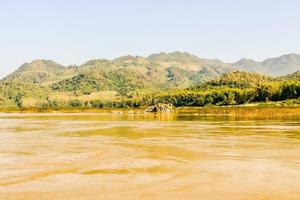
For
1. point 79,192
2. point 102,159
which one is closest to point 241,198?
point 79,192

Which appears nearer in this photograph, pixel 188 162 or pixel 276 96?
pixel 188 162

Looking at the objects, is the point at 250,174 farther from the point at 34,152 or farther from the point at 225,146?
the point at 34,152

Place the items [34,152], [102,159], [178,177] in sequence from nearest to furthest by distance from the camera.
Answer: [178,177] → [102,159] → [34,152]

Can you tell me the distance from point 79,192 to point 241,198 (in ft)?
21.0

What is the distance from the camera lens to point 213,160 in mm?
27391

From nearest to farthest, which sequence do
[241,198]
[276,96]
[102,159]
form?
Answer: [241,198] < [102,159] < [276,96]

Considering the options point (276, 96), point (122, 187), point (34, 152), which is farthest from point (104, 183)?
point (276, 96)

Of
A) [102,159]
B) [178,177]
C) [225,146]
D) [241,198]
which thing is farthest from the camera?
[225,146]

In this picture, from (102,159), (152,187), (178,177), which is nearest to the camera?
(152,187)

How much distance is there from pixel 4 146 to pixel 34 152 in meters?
5.93

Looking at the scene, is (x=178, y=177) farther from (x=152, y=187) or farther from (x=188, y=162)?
(x=188, y=162)

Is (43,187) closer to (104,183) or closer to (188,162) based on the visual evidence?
(104,183)

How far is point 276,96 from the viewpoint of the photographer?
645ft

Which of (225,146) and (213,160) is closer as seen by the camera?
(213,160)
